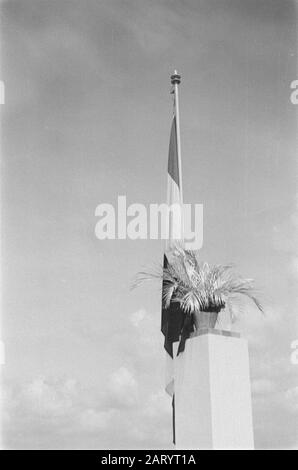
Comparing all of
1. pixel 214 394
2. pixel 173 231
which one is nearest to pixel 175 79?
pixel 173 231

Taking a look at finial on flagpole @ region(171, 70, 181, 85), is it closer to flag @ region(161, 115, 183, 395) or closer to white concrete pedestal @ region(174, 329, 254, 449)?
flag @ region(161, 115, 183, 395)

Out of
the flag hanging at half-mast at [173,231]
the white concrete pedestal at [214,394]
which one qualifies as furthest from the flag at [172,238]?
the white concrete pedestal at [214,394]

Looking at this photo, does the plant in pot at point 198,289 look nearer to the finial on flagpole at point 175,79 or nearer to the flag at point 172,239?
the flag at point 172,239

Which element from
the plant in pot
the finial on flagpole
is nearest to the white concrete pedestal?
the plant in pot

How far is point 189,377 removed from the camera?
26.9 feet

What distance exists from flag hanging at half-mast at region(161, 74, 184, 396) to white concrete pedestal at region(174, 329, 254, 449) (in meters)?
0.70

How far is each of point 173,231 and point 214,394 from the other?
3092mm

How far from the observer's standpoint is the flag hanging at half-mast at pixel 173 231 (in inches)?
356

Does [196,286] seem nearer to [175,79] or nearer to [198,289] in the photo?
[198,289]

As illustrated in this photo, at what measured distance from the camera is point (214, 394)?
25.5 feet

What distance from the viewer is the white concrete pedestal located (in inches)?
305

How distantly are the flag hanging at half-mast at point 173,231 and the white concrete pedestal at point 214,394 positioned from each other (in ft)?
2.29

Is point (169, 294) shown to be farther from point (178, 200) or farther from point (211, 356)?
point (178, 200)
